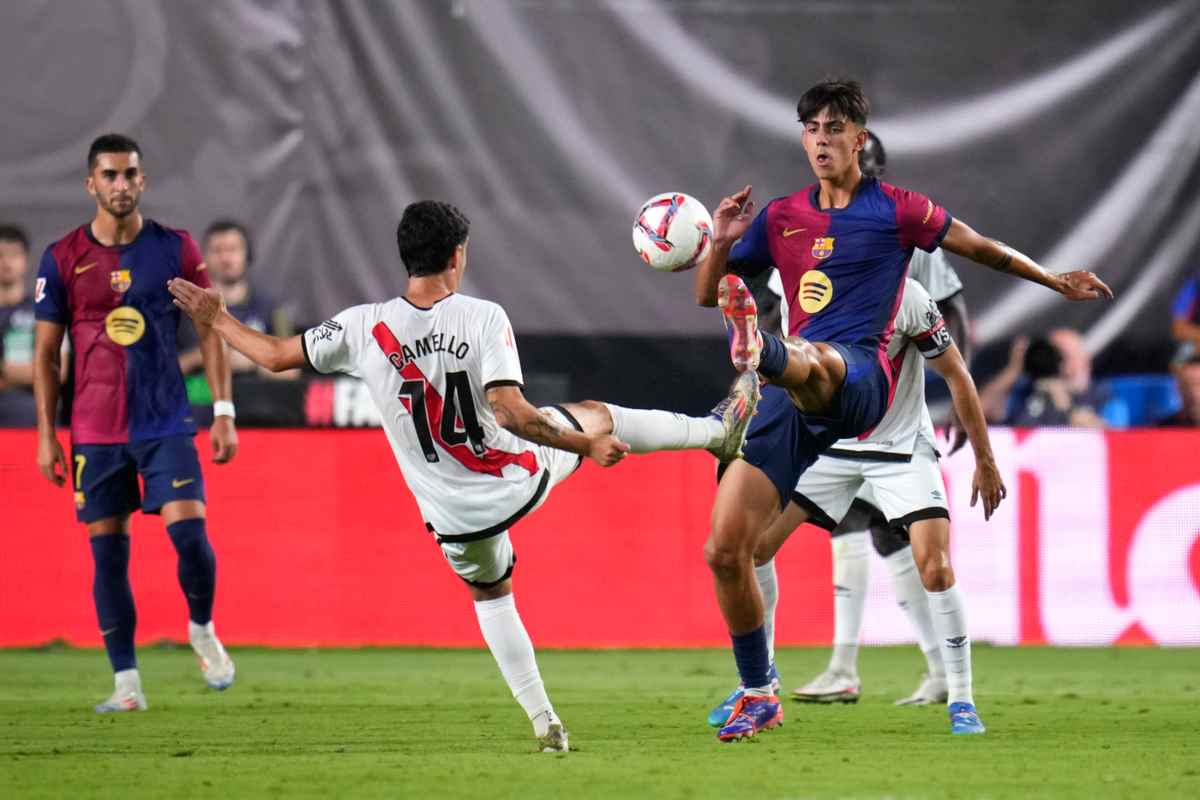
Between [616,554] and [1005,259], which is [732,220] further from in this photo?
[616,554]

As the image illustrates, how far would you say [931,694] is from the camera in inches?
307

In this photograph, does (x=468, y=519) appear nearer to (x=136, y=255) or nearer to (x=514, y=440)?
(x=514, y=440)

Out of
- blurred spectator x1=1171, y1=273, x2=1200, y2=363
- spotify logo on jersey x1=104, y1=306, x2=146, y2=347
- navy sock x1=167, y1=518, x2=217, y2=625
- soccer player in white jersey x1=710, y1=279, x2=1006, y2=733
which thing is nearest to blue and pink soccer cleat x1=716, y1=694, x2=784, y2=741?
soccer player in white jersey x1=710, y1=279, x2=1006, y2=733

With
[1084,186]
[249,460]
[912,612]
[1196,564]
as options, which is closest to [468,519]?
[912,612]

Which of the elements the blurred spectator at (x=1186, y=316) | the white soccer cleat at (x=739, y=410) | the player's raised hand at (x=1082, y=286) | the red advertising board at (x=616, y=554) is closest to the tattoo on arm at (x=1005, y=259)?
the player's raised hand at (x=1082, y=286)

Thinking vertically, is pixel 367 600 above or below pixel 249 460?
below

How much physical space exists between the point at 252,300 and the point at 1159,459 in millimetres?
5491

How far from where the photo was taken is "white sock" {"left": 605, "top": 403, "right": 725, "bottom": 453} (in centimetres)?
621

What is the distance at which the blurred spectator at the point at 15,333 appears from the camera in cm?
1066

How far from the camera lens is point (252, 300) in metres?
10.9

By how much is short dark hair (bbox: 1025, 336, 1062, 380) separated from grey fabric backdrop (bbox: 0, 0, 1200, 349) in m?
0.16

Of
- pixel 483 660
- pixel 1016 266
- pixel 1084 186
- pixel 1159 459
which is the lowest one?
pixel 483 660

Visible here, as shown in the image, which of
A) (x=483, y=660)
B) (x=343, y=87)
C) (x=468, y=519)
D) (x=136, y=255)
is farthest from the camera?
(x=343, y=87)

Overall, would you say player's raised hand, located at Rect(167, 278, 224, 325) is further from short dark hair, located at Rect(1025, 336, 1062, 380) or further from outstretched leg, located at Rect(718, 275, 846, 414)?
short dark hair, located at Rect(1025, 336, 1062, 380)
